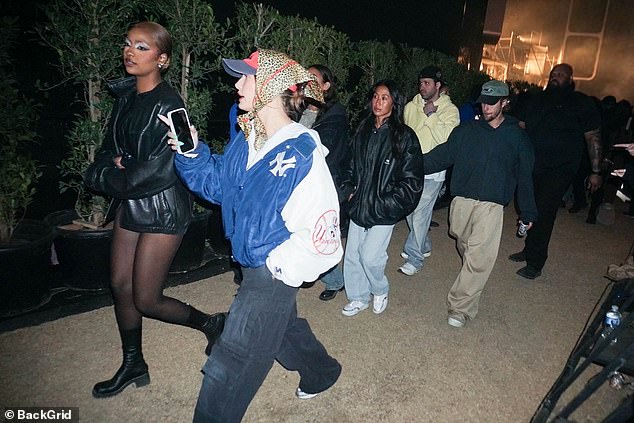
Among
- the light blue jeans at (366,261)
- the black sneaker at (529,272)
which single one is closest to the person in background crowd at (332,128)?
the light blue jeans at (366,261)

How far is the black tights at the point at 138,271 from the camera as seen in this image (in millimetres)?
2676

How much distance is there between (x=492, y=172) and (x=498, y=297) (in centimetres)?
175

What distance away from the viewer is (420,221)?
5199 mm

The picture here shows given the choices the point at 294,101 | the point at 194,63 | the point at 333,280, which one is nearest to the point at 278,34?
the point at 194,63

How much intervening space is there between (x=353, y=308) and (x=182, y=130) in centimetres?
252

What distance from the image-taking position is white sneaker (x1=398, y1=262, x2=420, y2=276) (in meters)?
5.20

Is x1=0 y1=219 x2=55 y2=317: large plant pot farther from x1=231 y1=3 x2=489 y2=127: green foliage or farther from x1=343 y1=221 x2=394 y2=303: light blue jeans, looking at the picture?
x1=231 y1=3 x2=489 y2=127: green foliage

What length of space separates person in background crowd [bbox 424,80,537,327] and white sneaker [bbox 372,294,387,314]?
644mm

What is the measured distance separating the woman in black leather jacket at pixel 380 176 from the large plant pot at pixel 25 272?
2.68 m

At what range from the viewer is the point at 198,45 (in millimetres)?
4566

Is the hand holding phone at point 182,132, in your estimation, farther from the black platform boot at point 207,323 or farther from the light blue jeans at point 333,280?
the light blue jeans at point 333,280

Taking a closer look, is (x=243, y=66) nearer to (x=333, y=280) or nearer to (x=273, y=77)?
(x=273, y=77)

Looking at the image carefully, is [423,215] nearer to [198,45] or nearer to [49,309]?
[198,45]

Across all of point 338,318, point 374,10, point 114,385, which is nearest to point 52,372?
point 114,385
